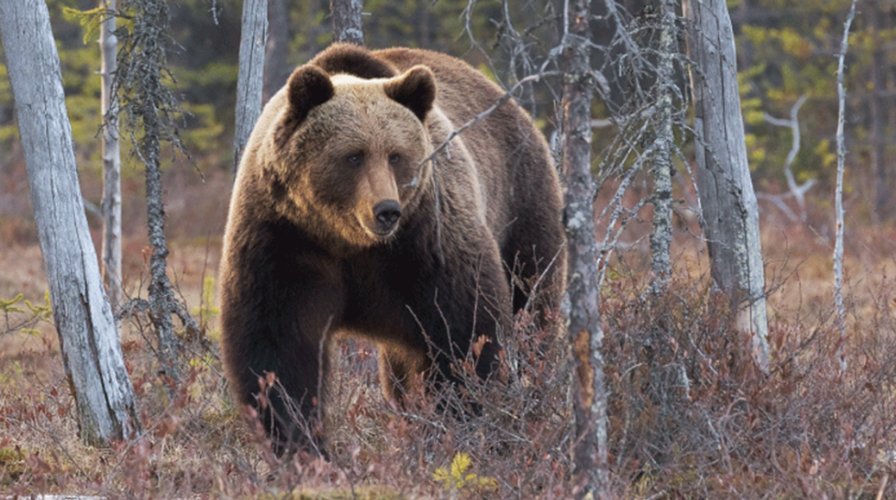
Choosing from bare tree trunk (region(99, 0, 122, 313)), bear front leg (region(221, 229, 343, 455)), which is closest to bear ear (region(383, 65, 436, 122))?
bear front leg (region(221, 229, 343, 455))

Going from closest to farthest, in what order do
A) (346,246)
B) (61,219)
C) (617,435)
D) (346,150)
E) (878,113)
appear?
(617,435)
(346,150)
(346,246)
(61,219)
(878,113)

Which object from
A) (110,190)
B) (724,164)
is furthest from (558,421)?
(110,190)

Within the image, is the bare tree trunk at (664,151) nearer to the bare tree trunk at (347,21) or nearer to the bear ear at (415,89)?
the bear ear at (415,89)

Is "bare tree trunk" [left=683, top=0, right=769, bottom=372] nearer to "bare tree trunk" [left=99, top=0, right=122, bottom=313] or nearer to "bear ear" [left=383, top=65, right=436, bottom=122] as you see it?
"bear ear" [left=383, top=65, right=436, bottom=122]

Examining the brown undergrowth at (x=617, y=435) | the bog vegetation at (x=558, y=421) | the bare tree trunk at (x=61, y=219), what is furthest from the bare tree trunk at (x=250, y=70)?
the brown undergrowth at (x=617, y=435)

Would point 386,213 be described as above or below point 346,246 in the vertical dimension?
above

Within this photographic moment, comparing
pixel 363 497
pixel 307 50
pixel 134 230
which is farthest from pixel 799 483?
pixel 307 50

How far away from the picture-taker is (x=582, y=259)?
10.8ft

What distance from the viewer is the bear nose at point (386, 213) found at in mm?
4164

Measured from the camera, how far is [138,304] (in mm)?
6535

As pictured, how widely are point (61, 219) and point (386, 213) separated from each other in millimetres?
2194

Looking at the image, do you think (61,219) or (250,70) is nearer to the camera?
(61,219)

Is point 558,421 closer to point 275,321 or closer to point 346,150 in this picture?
point 275,321

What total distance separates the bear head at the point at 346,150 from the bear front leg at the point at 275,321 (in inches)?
8.9
